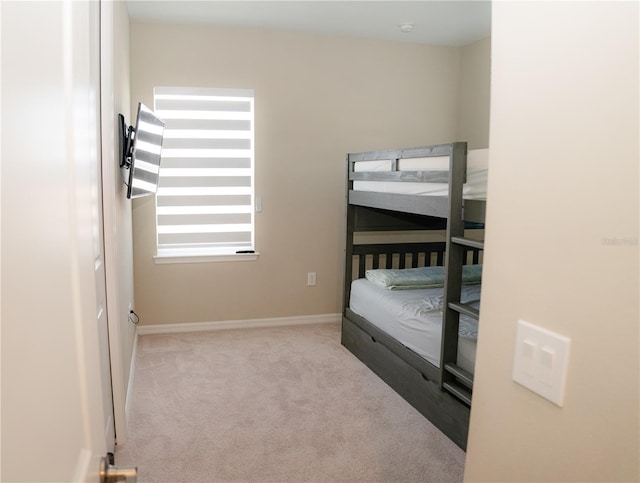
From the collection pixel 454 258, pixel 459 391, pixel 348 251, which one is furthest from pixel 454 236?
pixel 348 251

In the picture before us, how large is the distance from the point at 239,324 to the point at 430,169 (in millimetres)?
2313

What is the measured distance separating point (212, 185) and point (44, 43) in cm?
362

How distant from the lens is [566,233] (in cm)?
74

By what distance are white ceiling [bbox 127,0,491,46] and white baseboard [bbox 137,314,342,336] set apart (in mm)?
2383

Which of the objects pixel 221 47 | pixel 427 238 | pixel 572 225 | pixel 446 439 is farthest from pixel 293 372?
pixel 572 225

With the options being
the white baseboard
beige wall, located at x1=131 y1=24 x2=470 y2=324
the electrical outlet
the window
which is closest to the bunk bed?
the electrical outlet

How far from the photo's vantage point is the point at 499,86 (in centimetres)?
87

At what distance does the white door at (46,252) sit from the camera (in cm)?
44

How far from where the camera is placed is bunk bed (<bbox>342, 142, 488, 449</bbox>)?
244 centimetres

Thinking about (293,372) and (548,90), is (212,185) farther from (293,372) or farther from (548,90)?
(548,90)

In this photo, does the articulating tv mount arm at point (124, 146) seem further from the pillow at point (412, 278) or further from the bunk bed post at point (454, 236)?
the pillow at point (412, 278)

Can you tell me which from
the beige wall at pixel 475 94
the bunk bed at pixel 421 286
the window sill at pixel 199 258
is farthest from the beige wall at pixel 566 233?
the beige wall at pixel 475 94

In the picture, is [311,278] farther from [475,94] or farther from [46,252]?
[46,252]

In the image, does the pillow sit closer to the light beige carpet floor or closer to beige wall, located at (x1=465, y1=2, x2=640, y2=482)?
the light beige carpet floor
